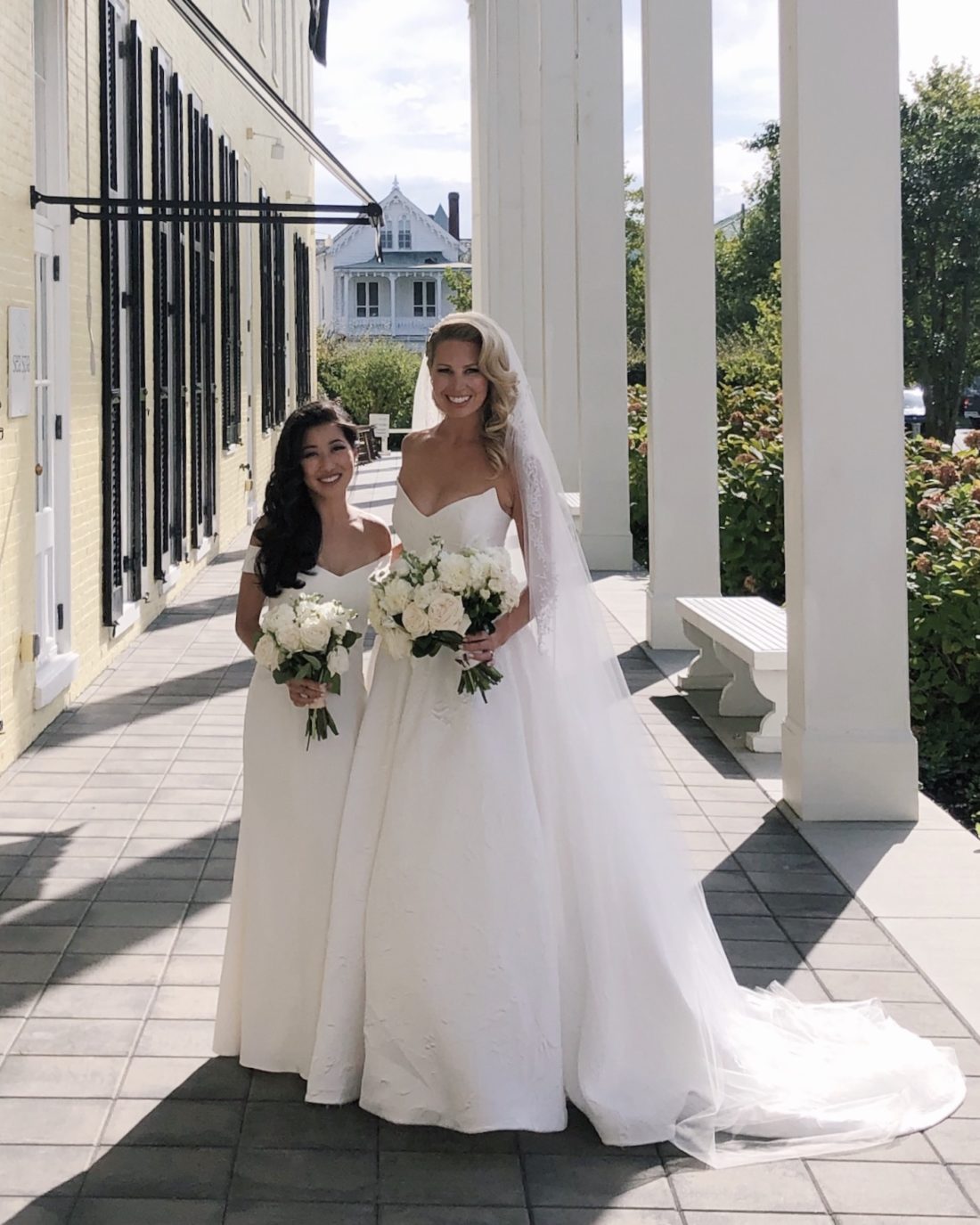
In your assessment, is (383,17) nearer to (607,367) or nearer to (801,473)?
(607,367)

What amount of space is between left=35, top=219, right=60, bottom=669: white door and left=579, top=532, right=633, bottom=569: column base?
20.5 ft

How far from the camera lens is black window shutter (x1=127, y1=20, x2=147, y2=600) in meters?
10.6

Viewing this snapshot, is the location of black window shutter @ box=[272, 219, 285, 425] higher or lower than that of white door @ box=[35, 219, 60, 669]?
higher

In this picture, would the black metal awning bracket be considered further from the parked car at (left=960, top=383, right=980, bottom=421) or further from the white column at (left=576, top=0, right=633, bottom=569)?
the parked car at (left=960, top=383, right=980, bottom=421)

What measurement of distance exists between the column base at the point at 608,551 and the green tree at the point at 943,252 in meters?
29.9

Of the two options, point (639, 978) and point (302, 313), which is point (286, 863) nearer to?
point (639, 978)

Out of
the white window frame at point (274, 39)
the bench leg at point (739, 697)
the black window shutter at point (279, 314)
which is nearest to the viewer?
the bench leg at point (739, 697)

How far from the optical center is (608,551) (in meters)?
14.2

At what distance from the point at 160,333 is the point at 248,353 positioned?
802 centimetres

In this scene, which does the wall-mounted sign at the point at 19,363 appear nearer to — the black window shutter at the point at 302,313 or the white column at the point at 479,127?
the white column at the point at 479,127

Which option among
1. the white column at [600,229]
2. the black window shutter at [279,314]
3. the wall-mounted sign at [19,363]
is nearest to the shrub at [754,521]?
the white column at [600,229]

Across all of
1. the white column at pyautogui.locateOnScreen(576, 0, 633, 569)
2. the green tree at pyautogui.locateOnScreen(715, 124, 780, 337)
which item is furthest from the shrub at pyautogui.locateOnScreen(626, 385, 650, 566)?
the green tree at pyautogui.locateOnScreen(715, 124, 780, 337)

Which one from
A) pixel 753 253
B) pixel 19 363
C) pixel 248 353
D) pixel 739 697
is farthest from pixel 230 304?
pixel 753 253

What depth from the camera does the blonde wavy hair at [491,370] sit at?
4.04 metres
